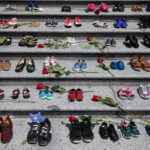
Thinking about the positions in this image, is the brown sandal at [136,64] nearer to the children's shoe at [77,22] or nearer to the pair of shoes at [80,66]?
the pair of shoes at [80,66]

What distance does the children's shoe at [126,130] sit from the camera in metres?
3.27

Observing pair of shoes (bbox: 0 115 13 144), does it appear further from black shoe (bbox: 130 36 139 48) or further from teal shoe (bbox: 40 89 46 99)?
black shoe (bbox: 130 36 139 48)

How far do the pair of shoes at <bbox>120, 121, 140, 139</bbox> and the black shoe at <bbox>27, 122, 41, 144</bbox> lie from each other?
69.1 inches

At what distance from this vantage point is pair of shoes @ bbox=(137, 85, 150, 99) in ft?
12.2

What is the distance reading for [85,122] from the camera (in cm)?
339

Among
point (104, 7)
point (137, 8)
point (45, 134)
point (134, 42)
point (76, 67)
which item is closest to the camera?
point (45, 134)

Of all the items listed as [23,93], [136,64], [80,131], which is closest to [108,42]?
[136,64]

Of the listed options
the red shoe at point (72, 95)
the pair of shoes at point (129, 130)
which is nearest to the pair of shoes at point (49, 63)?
the red shoe at point (72, 95)

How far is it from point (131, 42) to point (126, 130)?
7.82ft

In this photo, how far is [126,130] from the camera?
3.31 meters

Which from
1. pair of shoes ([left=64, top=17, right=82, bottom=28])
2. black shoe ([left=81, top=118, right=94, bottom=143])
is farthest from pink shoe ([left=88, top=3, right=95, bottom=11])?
black shoe ([left=81, top=118, right=94, bottom=143])

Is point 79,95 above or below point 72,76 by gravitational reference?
below

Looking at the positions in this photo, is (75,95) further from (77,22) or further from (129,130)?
(77,22)

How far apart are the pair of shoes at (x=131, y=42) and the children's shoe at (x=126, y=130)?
213cm
